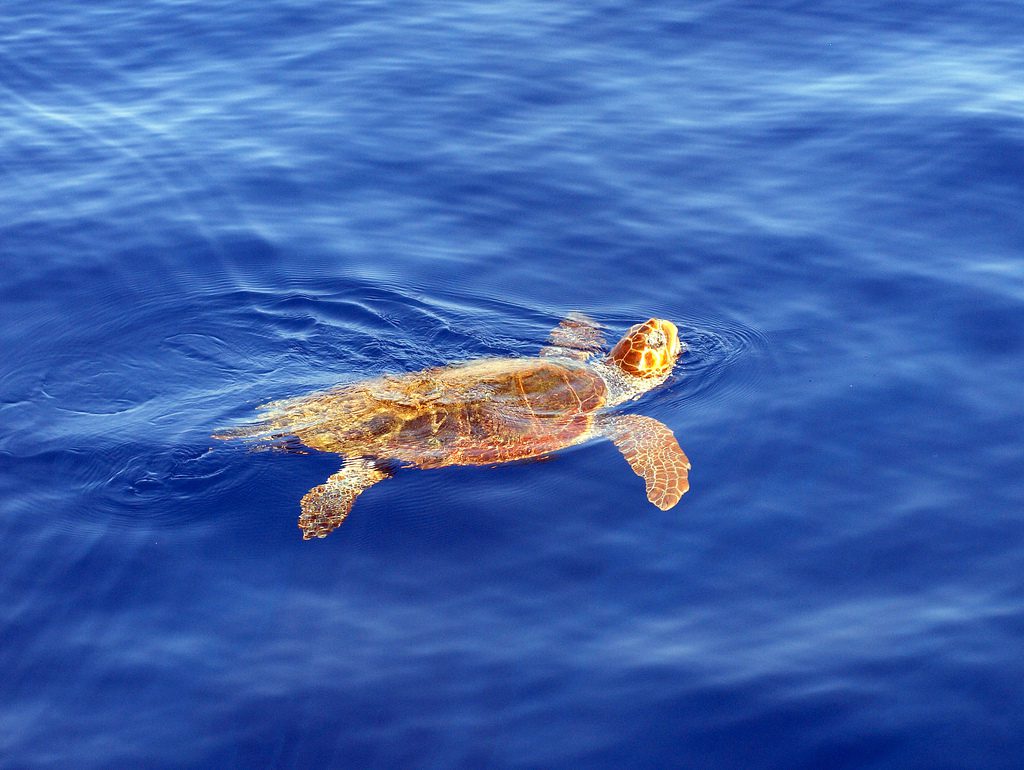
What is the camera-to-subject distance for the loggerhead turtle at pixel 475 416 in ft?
28.7

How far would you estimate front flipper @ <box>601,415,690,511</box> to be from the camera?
7934mm

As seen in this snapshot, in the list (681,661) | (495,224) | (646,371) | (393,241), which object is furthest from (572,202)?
(681,661)

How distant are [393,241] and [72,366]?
3.60 m

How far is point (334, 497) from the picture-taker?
324 inches

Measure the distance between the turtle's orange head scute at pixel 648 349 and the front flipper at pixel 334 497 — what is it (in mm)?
2465

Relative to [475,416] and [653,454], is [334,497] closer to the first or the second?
[475,416]

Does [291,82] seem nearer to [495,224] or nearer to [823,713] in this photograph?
[495,224]

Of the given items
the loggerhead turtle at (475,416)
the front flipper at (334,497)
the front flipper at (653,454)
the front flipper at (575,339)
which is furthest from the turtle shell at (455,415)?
the front flipper at (575,339)

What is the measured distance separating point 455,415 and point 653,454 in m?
1.82

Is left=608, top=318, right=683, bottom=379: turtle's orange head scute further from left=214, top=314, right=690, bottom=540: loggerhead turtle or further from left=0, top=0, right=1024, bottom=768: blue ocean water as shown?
left=0, top=0, right=1024, bottom=768: blue ocean water

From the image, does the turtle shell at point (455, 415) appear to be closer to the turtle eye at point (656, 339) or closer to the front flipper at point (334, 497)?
the front flipper at point (334, 497)

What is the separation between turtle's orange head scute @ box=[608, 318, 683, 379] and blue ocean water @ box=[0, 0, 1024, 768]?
1.01 ft

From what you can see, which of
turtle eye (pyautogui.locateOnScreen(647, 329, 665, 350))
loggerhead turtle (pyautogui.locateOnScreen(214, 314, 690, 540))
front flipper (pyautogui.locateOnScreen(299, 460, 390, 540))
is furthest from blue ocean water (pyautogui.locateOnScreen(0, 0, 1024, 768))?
turtle eye (pyautogui.locateOnScreen(647, 329, 665, 350))

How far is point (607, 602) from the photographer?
23.3 ft
